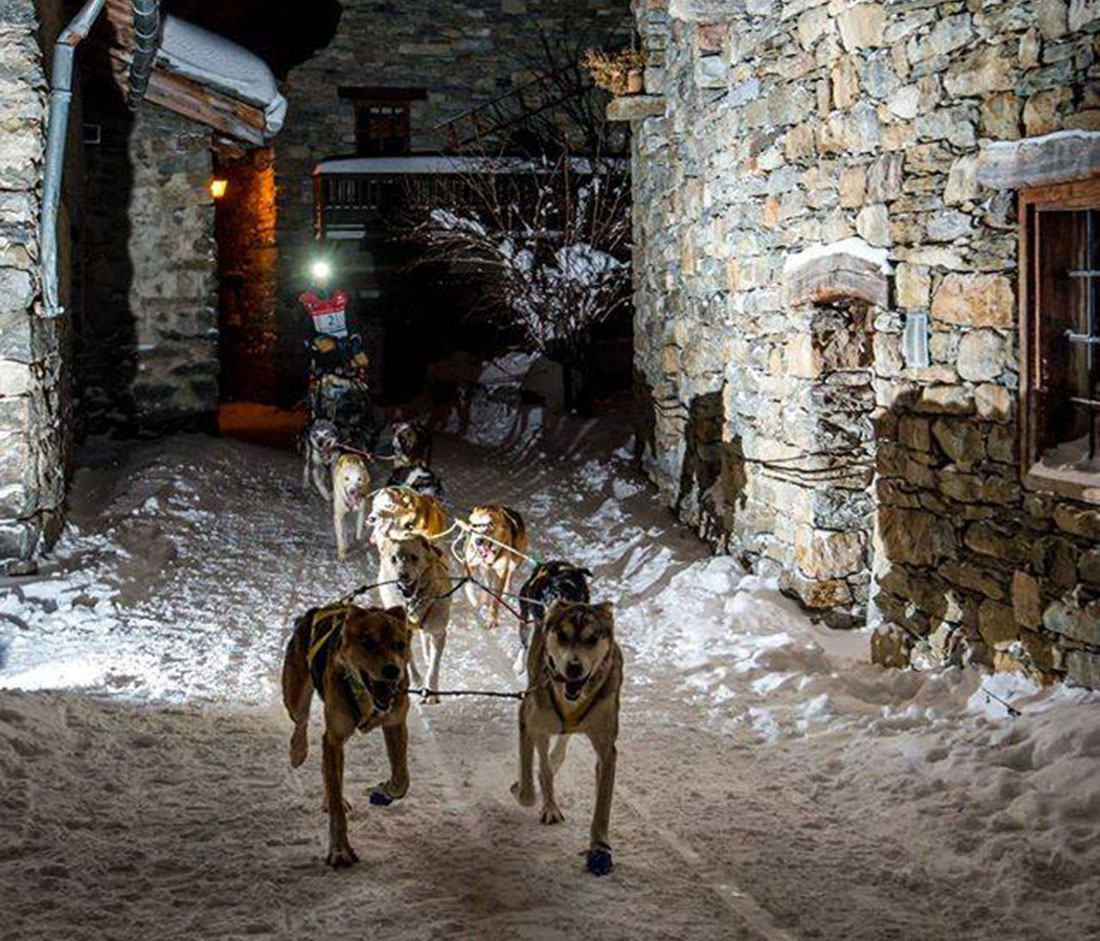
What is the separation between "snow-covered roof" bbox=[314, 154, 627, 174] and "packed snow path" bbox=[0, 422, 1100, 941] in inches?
558

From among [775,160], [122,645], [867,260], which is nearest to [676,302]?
[775,160]

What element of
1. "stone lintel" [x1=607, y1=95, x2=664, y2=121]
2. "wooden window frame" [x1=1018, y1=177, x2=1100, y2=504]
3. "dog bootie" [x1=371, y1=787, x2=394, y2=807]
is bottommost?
"dog bootie" [x1=371, y1=787, x2=394, y2=807]

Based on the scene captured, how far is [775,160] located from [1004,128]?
10.4 ft

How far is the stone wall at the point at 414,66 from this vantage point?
26922 millimetres

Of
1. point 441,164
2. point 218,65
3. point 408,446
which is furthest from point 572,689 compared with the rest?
point 441,164

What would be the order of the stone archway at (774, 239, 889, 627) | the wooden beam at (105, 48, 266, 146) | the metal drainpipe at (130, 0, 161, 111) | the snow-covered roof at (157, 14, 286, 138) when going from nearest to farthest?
the stone archway at (774, 239, 889, 627) < the metal drainpipe at (130, 0, 161, 111) < the snow-covered roof at (157, 14, 286, 138) < the wooden beam at (105, 48, 266, 146)

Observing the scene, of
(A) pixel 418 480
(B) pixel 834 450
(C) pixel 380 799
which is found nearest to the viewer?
(C) pixel 380 799

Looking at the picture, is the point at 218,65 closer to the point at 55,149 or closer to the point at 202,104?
the point at 202,104

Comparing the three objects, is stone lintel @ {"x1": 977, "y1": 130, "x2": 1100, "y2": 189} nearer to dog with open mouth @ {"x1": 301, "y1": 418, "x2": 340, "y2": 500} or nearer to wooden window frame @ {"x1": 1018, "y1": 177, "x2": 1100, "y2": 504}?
wooden window frame @ {"x1": 1018, "y1": 177, "x2": 1100, "y2": 504}

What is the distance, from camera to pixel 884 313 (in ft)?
27.9

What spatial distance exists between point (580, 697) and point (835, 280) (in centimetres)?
425

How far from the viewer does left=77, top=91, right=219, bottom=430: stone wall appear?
16.8m

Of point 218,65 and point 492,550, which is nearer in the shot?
point 492,550

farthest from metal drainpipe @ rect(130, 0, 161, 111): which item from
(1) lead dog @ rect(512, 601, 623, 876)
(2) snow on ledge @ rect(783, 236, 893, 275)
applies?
(1) lead dog @ rect(512, 601, 623, 876)
